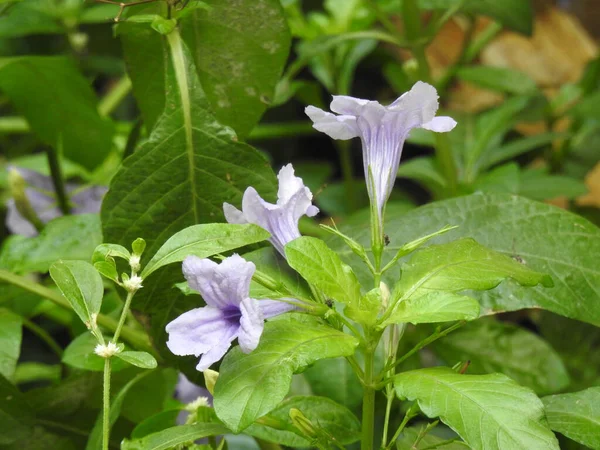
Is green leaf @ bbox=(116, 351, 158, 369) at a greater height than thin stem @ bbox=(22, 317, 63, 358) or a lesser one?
greater

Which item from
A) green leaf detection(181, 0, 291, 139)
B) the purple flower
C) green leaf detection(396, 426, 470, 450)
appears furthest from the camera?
Answer: the purple flower

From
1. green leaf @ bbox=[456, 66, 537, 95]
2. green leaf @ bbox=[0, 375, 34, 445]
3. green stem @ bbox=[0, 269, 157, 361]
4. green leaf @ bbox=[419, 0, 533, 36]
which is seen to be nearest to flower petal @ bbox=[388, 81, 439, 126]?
green stem @ bbox=[0, 269, 157, 361]

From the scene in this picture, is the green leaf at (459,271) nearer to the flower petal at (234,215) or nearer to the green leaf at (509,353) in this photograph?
the flower petal at (234,215)

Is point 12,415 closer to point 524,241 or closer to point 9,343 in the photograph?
point 9,343

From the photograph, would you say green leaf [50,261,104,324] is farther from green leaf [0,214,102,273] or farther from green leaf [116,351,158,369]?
green leaf [0,214,102,273]

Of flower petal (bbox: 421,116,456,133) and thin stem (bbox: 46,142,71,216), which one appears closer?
flower petal (bbox: 421,116,456,133)

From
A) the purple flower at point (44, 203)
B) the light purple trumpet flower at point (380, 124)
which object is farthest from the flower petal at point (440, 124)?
the purple flower at point (44, 203)

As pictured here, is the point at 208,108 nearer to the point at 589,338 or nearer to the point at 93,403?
the point at 93,403
